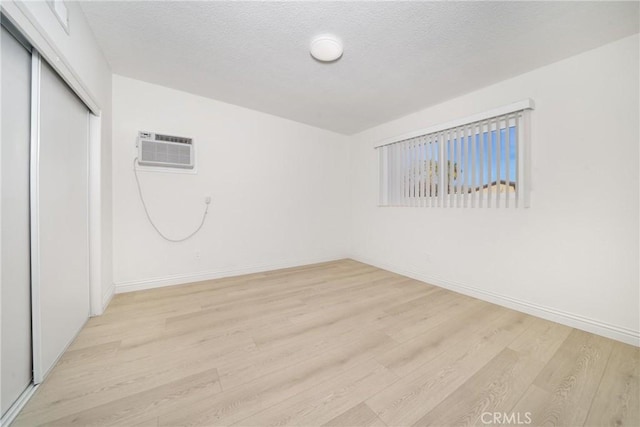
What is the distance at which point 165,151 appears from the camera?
2738 mm

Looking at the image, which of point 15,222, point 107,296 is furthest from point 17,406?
point 107,296

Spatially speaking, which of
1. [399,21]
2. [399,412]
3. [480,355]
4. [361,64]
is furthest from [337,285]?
[399,21]

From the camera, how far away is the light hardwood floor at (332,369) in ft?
3.70

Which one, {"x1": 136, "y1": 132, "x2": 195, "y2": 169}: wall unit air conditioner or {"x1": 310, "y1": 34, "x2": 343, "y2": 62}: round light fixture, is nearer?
{"x1": 310, "y1": 34, "x2": 343, "y2": 62}: round light fixture

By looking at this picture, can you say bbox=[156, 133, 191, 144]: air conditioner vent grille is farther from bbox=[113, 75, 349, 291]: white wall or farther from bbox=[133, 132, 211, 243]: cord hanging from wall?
bbox=[113, 75, 349, 291]: white wall

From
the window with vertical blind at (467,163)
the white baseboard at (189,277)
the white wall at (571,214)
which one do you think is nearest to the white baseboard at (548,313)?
the white wall at (571,214)

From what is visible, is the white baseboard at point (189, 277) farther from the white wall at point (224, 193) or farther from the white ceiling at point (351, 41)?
the white ceiling at point (351, 41)

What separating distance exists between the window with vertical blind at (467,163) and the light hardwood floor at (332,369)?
123 centimetres

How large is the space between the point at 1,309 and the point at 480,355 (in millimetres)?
2653

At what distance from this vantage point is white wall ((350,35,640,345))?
1774 mm

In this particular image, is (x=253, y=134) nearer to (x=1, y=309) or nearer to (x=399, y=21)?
(x=399, y=21)

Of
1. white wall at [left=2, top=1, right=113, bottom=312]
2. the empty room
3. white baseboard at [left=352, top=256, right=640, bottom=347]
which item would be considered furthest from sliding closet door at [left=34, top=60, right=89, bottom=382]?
white baseboard at [left=352, top=256, right=640, bottom=347]

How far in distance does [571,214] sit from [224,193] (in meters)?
3.73

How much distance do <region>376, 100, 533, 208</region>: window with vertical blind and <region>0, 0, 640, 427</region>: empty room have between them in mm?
26
